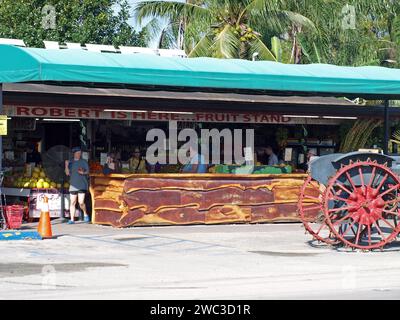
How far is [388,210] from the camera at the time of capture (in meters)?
15.8

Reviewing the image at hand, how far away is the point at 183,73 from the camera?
18.7m

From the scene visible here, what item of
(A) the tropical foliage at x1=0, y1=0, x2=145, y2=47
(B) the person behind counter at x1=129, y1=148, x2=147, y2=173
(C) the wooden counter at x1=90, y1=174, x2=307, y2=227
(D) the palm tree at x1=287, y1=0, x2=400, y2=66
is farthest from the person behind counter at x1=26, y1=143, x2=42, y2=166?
(A) the tropical foliage at x1=0, y1=0, x2=145, y2=47

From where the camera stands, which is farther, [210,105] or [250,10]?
[250,10]

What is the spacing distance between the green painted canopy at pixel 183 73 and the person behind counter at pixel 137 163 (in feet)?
13.5

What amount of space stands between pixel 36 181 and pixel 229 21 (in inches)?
514

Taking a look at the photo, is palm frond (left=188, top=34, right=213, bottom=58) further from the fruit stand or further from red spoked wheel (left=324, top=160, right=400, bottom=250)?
red spoked wheel (left=324, top=160, right=400, bottom=250)

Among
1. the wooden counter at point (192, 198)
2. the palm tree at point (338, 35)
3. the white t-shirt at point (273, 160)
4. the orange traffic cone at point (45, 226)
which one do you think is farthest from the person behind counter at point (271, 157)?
the palm tree at point (338, 35)

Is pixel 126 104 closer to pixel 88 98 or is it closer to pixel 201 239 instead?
pixel 88 98

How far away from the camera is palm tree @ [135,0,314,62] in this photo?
31547 millimetres

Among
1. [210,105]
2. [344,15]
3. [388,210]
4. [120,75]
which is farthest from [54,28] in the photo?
[388,210]

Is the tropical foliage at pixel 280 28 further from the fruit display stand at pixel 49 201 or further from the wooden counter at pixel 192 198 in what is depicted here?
the fruit display stand at pixel 49 201

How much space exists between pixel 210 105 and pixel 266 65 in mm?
2788

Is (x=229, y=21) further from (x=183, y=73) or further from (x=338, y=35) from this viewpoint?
(x=183, y=73)

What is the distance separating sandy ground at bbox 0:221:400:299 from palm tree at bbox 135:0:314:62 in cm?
1362
